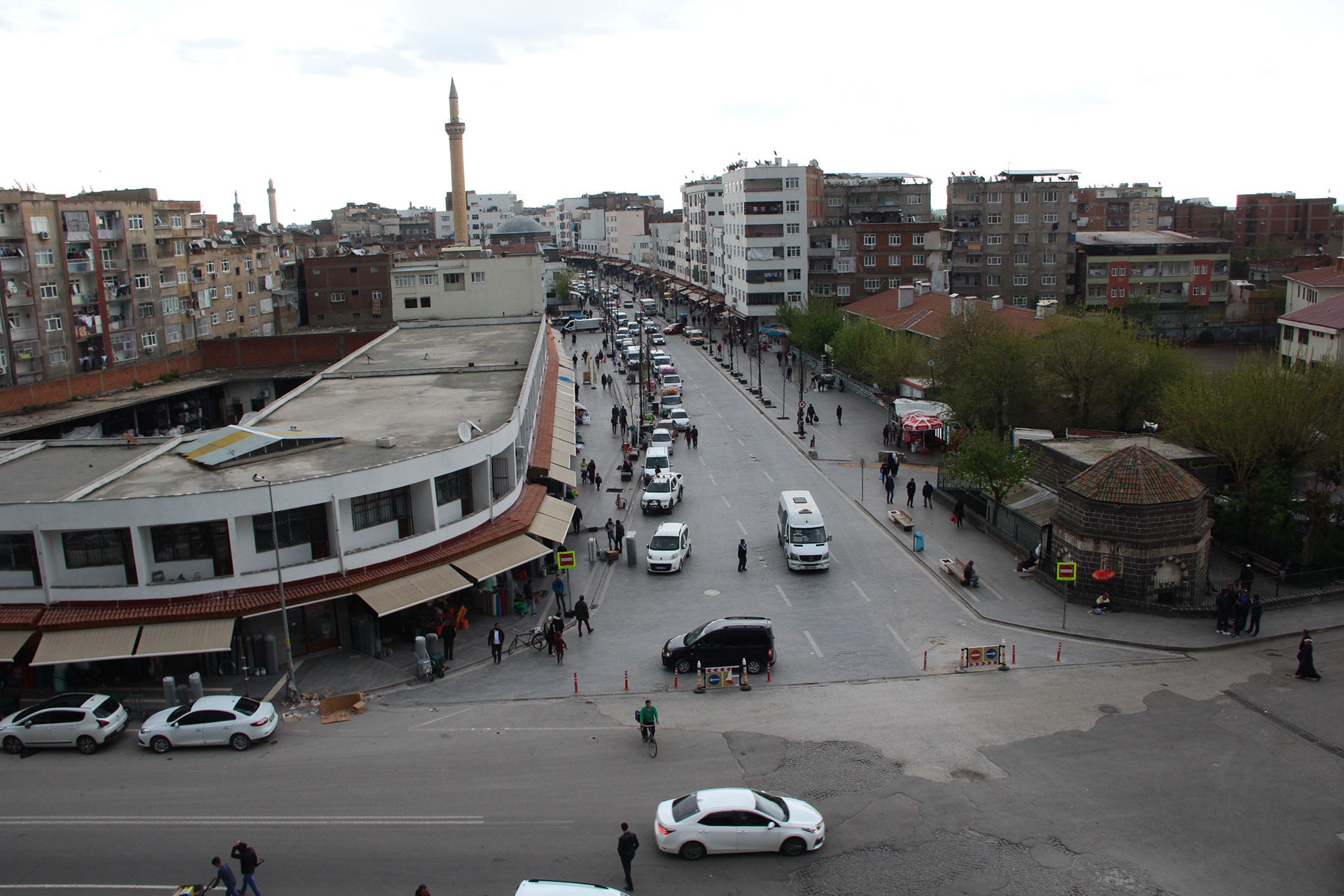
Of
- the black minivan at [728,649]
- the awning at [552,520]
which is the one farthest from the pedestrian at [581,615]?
the awning at [552,520]

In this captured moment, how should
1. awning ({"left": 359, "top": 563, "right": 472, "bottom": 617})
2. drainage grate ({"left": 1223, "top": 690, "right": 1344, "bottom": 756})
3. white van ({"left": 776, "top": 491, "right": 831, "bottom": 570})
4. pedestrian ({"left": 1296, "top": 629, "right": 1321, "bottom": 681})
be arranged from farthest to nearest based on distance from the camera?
white van ({"left": 776, "top": 491, "right": 831, "bottom": 570}) < awning ({"left": 359, "top": 563, "right": 472, "bottom": 617}) < pedestrian ({"left": 1296, "top": 629, "right": 1321, "bottom": 681}) < drainage grate ({"left": 1223, "top": 690, "right": 1344, "bottom": 756})

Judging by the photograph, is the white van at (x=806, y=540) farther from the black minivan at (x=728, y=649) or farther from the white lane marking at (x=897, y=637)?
the black minivan at (x=728, y=649)

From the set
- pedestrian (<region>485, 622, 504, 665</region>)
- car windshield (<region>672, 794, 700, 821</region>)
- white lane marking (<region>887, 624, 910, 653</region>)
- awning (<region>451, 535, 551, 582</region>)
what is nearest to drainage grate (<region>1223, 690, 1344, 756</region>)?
white lane marking (<region>887, 624, 910, 653</region>)

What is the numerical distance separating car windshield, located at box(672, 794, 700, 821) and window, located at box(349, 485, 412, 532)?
473 inches

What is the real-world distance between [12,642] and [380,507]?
815cm

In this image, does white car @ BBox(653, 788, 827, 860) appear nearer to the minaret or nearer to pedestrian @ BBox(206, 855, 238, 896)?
pedestrian @ BBox(206, 855, 238, 896)

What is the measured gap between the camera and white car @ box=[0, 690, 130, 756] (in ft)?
66.9

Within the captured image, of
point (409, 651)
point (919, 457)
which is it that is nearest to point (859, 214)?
point (919, 457)

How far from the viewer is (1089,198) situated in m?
130

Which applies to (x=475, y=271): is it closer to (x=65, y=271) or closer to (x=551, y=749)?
(x=65, y=271)

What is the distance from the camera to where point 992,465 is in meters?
32.8

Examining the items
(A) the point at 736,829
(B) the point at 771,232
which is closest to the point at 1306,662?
(A) the point at 736,829

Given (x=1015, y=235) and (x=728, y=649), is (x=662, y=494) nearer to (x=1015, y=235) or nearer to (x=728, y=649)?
(x=728, y=649)

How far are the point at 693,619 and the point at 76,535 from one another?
47.8 feet
